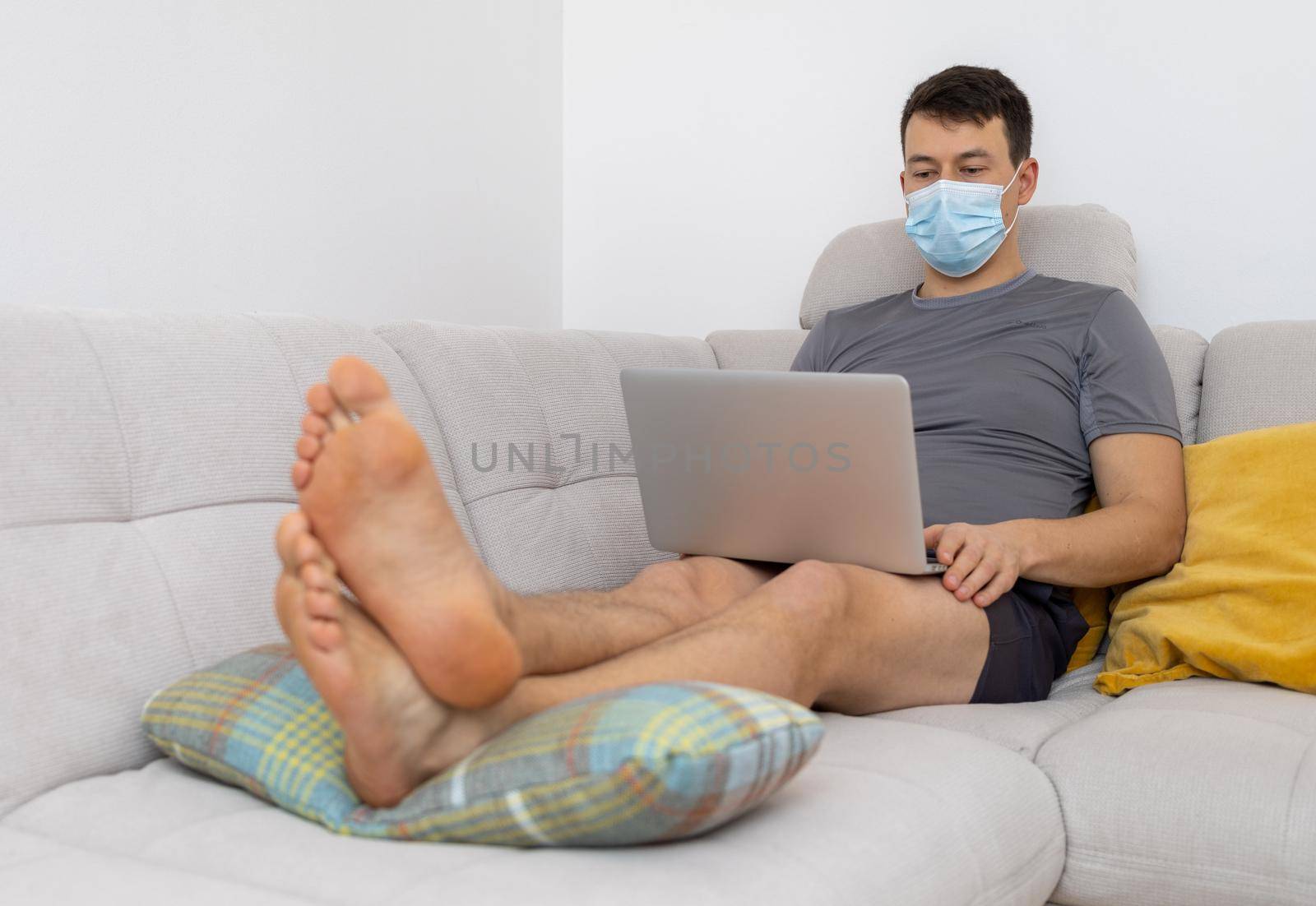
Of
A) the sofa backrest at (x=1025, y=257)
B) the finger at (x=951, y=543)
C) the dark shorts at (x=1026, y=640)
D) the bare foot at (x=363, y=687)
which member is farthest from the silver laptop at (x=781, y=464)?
the sofa backrest at (x=1025, y=257)

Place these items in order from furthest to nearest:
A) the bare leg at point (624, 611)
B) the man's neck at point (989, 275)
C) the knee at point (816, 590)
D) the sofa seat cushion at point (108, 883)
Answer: the man's neck at point (989, 275) → the knee at point (816, 590) → the bare leg at point (624, 611) → the sofa seat cushion at point (108, 883)

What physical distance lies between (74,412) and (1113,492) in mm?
1364

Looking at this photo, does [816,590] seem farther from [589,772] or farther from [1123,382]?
[1123,382]

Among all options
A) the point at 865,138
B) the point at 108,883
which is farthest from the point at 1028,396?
the point at 108,883

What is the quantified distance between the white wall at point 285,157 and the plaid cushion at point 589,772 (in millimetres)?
1168

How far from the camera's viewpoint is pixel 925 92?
6.48ft

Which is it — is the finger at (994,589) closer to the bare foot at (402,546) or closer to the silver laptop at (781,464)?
the silver laptop at (781,464)

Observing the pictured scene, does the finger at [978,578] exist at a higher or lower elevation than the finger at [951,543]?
lower

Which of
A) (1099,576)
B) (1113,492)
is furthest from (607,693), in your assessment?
(1113,492)

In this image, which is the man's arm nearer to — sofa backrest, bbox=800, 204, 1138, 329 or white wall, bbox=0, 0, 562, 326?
sofa backrest, bbox=800, 204, 1138, 329

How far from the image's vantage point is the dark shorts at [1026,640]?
1467mm

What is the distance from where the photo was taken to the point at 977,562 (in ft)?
4.72

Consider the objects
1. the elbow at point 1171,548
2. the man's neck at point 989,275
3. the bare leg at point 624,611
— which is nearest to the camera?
the bare leg at point 624,611

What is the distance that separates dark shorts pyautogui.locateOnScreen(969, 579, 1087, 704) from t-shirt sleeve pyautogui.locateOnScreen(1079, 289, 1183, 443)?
0.28m
